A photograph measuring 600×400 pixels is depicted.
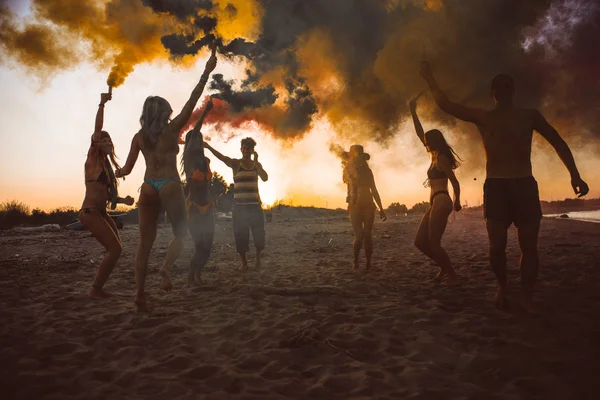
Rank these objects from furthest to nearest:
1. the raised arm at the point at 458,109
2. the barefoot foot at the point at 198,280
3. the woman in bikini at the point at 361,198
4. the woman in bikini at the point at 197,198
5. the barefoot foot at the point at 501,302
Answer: the woman in bikini at the point at 361,198
the barefoot foot at the point at 198,280
the woman in bikini at the point at 197,198
the raised arm at the point at 458,109
the barefoot foot at the point at 501,302

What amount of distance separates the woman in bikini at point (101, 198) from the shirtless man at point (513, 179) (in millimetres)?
4782

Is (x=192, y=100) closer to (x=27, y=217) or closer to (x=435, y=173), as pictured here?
(x=435, y=173)

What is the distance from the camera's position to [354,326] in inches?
149

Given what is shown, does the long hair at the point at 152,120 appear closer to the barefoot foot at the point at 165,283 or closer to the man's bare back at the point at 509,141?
the barefoot foot at the point at 165,283

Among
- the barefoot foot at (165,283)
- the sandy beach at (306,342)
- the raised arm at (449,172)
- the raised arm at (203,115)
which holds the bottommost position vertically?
the sandy beach at (306,342)

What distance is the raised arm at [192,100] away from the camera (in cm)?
436

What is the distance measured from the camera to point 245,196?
739 centimetres

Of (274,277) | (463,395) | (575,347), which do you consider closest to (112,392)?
(463,395)

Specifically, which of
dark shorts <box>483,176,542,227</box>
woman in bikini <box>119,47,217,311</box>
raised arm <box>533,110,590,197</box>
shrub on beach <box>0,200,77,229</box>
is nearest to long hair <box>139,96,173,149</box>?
woman in bikini <box>119,47,217,311</box>

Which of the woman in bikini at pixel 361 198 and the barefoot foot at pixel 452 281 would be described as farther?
the woman in bikini at pixel 361 198

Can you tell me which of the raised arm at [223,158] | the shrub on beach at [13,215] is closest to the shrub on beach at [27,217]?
the shrub on beach at [13,215]

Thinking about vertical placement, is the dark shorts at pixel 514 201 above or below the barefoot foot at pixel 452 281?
above

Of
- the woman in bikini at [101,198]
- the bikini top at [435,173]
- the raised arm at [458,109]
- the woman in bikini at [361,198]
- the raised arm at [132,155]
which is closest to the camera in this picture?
the raised arm at [458,109]

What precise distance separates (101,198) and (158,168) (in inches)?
56.7
